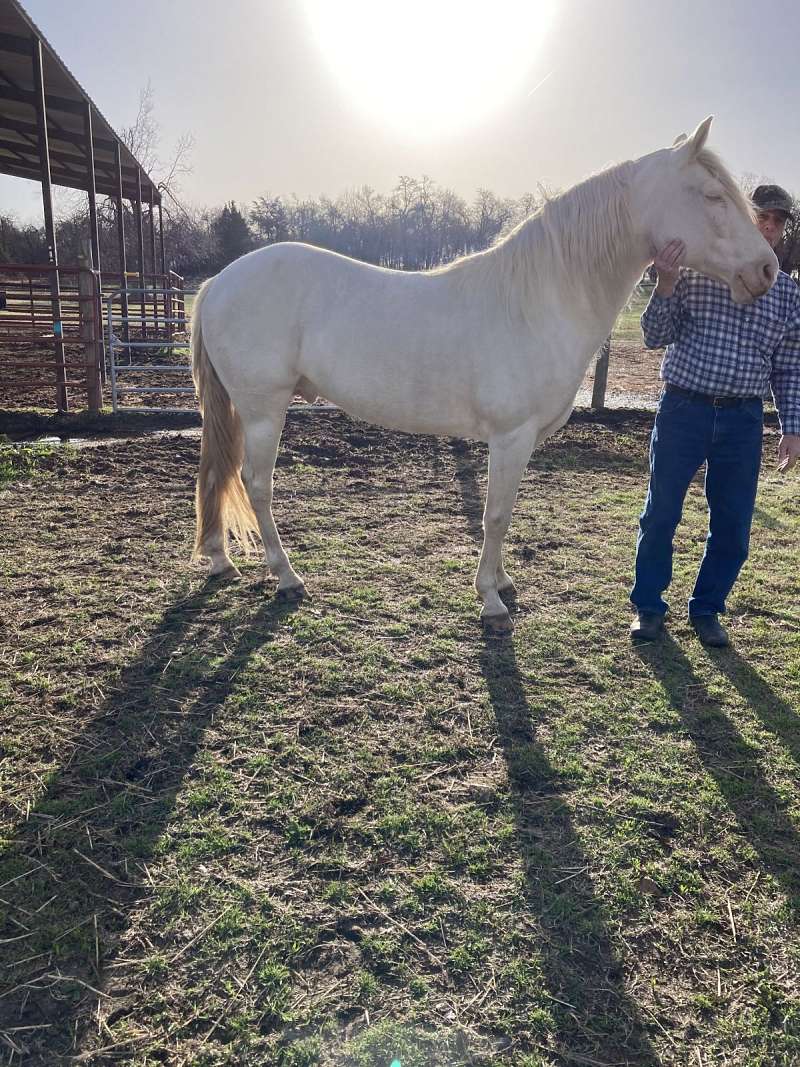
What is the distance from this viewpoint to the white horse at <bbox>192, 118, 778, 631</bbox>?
268 cm

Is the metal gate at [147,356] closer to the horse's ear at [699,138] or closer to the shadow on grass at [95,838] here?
the shadow on grass at [95,838]

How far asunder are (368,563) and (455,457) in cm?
274

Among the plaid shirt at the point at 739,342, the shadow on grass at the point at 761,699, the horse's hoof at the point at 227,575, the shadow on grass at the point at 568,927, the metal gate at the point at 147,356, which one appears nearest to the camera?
the shadow on grass at the point at 568,927

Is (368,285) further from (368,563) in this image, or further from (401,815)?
(401,815)

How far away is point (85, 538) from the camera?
417 cm

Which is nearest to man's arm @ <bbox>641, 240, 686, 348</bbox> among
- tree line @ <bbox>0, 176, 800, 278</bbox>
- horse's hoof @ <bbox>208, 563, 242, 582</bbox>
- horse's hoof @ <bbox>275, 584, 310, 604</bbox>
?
horse's hoof @ <bbox>275, 584, 310, 604</bbox>

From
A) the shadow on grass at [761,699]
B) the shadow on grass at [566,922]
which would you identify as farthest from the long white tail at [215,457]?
the shadow on grass at [761,699]

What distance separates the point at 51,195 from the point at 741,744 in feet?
32.4

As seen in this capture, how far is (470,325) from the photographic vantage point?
307 centimetres

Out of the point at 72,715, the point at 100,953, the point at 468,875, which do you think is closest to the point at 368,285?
the point at 72,715

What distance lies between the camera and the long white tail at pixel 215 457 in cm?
355

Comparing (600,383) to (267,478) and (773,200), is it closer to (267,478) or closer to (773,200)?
(773,200)

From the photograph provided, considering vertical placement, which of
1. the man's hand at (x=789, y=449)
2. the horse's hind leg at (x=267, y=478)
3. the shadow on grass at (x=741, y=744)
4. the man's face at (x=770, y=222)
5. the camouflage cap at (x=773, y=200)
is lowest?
the shadow on grass at (x=741, y=744)

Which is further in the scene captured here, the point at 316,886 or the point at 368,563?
the point at 368,563
